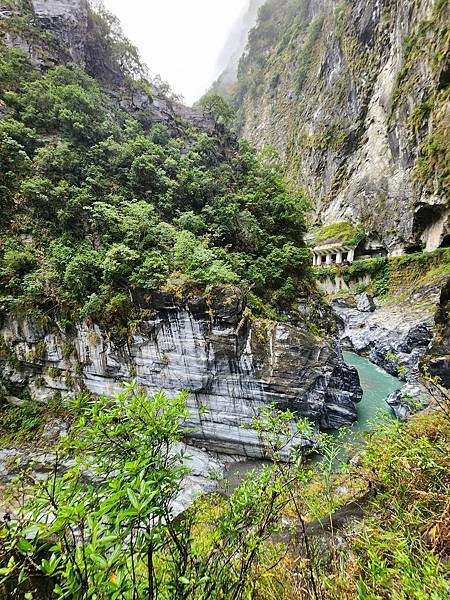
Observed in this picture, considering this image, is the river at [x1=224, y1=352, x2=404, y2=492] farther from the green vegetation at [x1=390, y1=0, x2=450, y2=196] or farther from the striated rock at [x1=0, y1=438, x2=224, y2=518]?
the green vegetation at [x1=390, y1=0, x2=450, y2=196]

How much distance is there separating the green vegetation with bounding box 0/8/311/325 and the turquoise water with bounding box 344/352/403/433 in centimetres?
486

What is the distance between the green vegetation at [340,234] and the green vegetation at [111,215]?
42.2 feet

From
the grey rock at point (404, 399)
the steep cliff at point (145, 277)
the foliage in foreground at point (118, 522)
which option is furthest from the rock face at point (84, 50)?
the grey rock at point (404, 399)

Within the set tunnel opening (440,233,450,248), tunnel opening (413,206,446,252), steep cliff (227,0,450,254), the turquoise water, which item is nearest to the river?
the turquoise water

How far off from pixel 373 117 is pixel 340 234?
9.98 meters

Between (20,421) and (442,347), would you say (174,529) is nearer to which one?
(20,421)

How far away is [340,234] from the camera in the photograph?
22.7 m

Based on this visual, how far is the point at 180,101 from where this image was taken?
59.0 feet

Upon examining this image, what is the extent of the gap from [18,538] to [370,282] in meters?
22.6

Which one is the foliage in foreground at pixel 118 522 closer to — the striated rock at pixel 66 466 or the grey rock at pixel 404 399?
the striated rock at pixel 66 466

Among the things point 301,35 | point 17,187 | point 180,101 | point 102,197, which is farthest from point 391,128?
point 301,35

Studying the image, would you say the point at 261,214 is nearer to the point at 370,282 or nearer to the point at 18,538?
the point at 18,538

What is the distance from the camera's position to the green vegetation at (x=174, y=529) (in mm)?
1088

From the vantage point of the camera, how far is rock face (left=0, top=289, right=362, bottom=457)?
276 inches
